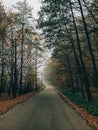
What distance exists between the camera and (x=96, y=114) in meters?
15.1

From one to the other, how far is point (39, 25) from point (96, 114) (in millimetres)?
12006

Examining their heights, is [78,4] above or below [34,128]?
above

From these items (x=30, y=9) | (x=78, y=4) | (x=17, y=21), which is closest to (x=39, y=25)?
(x=78, y=4)

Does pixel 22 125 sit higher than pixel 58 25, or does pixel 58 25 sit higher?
pixel 58 25

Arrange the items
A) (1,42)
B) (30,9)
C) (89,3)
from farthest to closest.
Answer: (30,9)
(1,42)
(89,3)

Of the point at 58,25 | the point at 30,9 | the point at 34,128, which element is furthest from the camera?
the point at 30,9

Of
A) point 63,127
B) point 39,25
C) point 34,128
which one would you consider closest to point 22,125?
point 34,128

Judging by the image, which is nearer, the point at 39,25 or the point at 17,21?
the point at 39,25

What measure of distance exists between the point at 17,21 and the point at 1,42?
12.6 ft

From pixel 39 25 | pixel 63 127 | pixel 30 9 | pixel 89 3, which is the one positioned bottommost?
pixel 63 127

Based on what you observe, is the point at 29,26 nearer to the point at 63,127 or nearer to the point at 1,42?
the point at 1,42

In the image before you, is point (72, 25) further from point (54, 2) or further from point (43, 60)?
point (43, 60)

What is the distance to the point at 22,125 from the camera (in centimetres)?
1111

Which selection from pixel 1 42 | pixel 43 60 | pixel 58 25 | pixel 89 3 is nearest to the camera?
pixel 89 3
